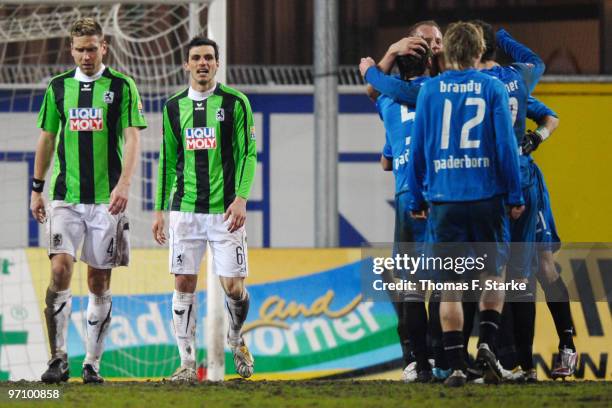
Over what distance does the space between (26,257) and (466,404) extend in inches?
209

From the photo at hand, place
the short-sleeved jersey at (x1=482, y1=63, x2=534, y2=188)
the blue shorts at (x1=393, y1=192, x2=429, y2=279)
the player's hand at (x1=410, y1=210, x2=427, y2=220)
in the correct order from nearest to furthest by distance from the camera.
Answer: the player's hand at (x1=410, y1=210, x2=427, y2=220) < the short-sleeved jersey at (x1=482, y1=63, x2=534, y2=188) < the blue shorts at (x1=393, y1=192, x2=429, y2=279)

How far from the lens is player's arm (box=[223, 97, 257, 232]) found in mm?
7203

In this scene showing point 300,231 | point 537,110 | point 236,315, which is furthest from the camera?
point 300,231

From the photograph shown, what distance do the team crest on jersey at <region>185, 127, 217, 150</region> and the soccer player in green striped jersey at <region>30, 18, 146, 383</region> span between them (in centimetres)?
27

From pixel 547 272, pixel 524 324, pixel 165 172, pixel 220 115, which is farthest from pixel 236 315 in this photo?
pixel 547 272

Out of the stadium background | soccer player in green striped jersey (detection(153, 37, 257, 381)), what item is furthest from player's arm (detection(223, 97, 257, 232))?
the stadium background

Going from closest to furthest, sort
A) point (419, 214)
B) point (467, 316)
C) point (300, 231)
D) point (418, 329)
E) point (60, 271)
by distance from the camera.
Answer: point (419, 214) < point (418, 329) < point (60, 271) < point (467, 316) < point (300, 231)

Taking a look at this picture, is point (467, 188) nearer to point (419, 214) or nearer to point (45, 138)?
point (419, 214)

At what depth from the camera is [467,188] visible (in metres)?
6.13

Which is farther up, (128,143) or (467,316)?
(128,143)

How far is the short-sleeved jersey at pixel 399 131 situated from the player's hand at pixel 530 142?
23.7 inches

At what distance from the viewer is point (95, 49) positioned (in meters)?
7.16

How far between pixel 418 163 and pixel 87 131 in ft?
6.20

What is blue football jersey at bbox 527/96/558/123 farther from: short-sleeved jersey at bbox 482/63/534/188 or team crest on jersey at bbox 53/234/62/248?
team crest on jersey at bbox 53/234/62/248
